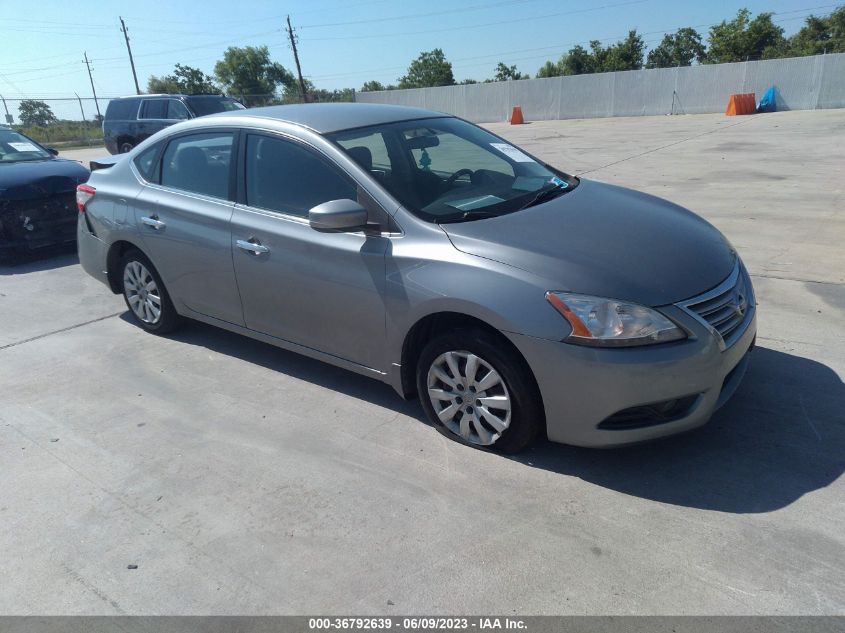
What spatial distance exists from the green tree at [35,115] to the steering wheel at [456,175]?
3407cm

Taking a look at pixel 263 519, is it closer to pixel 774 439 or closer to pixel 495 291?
pixel 495 291

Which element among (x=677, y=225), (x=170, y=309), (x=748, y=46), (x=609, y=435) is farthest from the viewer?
(x=748, y=46)

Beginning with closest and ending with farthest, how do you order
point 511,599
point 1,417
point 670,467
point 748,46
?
1. point 511,599
2. point 670,467
3. point 1,417
4. point 748,46

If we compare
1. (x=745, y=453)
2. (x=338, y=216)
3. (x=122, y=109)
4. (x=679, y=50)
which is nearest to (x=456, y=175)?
(x=338, y=216)

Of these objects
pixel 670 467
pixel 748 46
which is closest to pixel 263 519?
pixel 670 467

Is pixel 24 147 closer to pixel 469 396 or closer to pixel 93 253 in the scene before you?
pixel 93 253

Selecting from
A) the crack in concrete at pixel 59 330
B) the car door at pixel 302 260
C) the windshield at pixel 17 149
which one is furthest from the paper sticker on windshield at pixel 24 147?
the car door at pixel 302 260

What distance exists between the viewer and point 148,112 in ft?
56.3

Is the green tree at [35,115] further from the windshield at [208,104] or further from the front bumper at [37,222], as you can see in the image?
the front bumper at [37,222]

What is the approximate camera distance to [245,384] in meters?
4.52

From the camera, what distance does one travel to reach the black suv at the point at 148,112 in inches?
636

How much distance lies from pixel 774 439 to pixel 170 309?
422 centimetres

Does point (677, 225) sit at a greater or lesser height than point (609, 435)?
greater

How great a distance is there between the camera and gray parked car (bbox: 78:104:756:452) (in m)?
3.04
